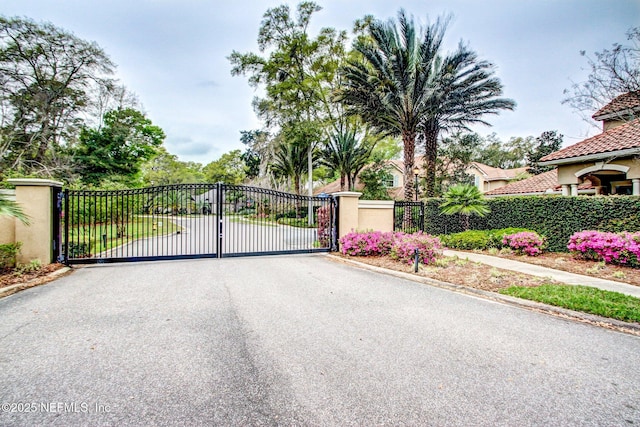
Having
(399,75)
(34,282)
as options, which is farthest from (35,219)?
(399,75)

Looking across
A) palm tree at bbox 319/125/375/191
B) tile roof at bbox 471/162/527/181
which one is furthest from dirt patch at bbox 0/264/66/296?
tile roof at bbox 471/162/527/181

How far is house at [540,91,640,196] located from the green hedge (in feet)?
7.24

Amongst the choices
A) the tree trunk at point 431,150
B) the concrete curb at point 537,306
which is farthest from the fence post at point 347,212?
the tree trunk at point 431,150

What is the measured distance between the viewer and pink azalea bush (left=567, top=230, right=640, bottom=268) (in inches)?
301

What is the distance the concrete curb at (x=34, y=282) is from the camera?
5590 millimetres

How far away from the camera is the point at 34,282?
627cm

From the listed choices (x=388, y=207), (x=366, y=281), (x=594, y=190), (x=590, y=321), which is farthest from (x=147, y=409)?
(x=594, y=190)

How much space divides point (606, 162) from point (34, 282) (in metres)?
17.8

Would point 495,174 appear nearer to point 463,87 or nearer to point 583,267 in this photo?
point 463,87

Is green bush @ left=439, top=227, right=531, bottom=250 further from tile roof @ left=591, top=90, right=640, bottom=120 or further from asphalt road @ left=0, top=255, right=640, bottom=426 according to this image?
asphalt road @ left=0, top=255, right=640, bottom=426

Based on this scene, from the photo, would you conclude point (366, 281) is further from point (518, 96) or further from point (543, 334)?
point (518, 96)

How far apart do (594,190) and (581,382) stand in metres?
15.0

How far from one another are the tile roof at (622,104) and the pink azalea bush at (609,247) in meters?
3.27

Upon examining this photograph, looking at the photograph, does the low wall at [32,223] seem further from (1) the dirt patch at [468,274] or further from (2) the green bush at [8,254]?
(1) the dirt patch at [468,274]
